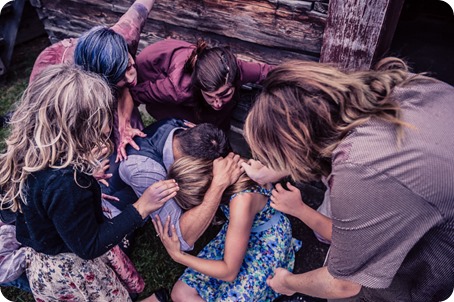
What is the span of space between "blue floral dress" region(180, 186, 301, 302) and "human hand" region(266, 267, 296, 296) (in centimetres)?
12

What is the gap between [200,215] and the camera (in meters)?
2.22

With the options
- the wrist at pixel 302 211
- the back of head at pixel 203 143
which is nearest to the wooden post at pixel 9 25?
the back of head at pixel 203 143

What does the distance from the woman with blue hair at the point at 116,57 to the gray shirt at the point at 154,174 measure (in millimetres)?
140

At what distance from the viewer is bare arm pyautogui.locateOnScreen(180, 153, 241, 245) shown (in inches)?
85.7

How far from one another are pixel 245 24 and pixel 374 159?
1778 millimetres

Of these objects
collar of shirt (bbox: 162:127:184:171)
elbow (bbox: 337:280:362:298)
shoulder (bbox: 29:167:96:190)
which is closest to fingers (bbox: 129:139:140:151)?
collar of shirt (bbox: 162:127:184:171)

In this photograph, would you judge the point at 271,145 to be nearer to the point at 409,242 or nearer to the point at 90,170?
the point at 409,242

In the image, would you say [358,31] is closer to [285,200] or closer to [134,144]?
[285,200]

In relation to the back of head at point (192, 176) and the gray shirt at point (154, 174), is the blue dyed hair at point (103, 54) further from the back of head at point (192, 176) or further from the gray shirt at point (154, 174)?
the back of head at point (192, 176)

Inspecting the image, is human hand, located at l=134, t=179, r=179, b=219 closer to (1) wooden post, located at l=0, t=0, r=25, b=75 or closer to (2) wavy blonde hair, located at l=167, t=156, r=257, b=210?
(2) wavy blonde hair, located at l=167, t=156, r=257, b=210

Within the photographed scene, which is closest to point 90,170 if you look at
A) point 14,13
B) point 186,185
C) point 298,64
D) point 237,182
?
point 186,185

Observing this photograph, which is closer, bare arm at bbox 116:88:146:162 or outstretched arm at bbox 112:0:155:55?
bare arm at bbox 116:88:146:162

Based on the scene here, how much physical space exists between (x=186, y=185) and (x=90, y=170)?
1.91 feet

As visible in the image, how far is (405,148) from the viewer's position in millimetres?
1244
